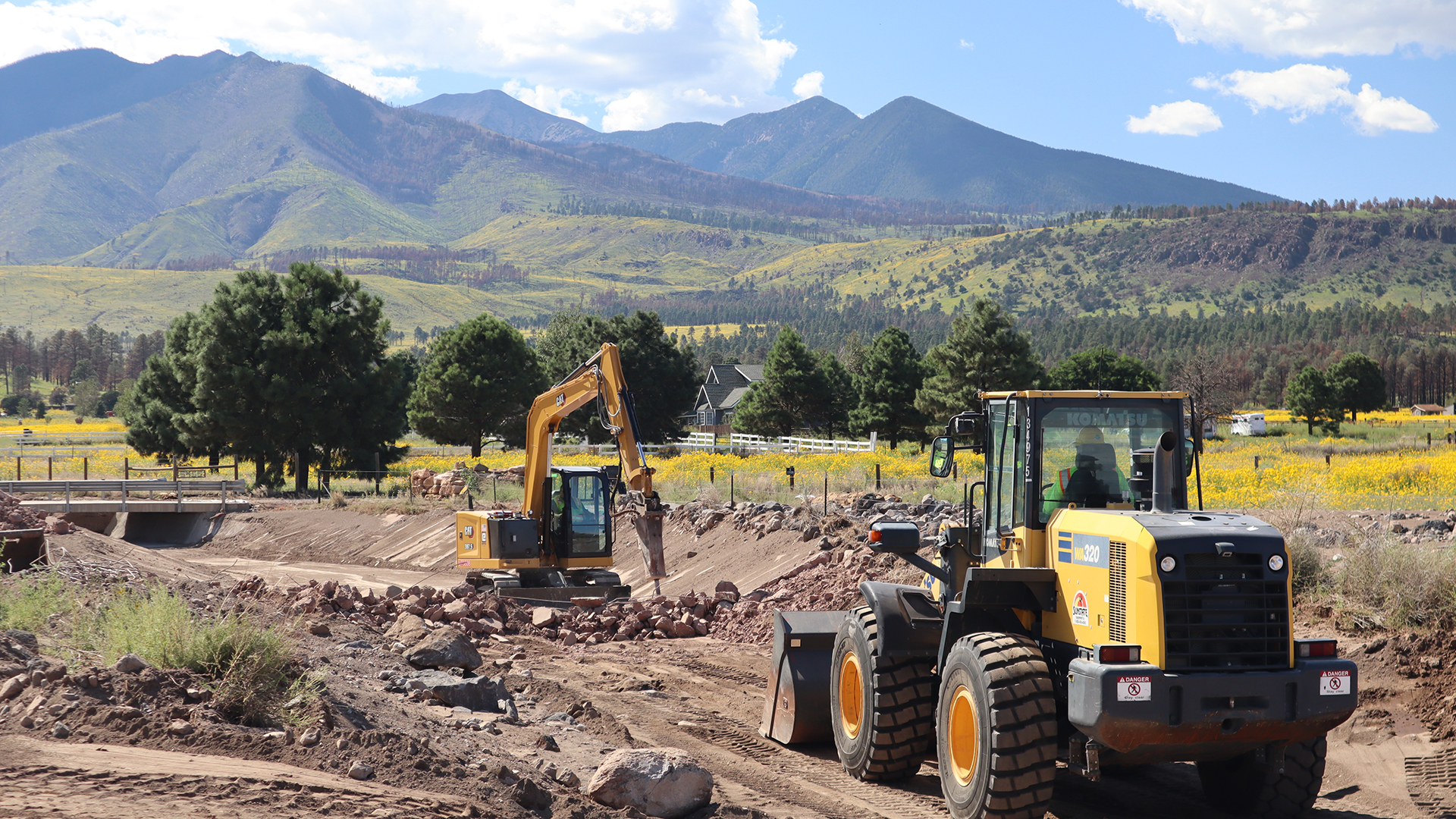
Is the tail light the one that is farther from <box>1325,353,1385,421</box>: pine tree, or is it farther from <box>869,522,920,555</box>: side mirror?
<box>1325,353,1385,421</box>: pine tree

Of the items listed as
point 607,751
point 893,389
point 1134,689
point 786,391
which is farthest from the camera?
point 786,391

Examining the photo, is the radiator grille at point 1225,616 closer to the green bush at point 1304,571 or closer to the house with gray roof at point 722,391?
the green bush at point 1304,571

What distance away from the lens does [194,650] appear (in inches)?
325

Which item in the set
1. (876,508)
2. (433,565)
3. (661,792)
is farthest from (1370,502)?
(433,565)

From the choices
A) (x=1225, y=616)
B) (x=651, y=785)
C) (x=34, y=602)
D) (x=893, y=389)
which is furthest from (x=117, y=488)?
(x=893, y=389)

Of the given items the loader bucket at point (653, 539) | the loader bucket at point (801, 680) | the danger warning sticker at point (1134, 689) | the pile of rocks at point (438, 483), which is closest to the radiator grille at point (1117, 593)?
the danger warning sticker at point (1134, 689)

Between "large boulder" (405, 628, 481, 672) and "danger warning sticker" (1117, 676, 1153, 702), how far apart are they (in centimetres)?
783

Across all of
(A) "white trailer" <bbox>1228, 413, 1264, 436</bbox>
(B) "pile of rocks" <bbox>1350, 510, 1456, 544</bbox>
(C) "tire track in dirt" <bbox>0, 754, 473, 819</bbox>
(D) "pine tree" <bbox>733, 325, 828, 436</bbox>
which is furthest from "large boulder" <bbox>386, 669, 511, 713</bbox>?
(A) "white trailer" <bbox>1228, 413, 1264, 436</bbox>

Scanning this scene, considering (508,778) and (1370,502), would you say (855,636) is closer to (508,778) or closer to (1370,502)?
(508,778)

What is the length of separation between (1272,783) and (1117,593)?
216 cm

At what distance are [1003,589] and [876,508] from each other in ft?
56.2

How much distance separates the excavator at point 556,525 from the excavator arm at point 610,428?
2 centimetres

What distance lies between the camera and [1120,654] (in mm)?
6730

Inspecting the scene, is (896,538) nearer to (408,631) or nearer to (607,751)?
(607,751)
